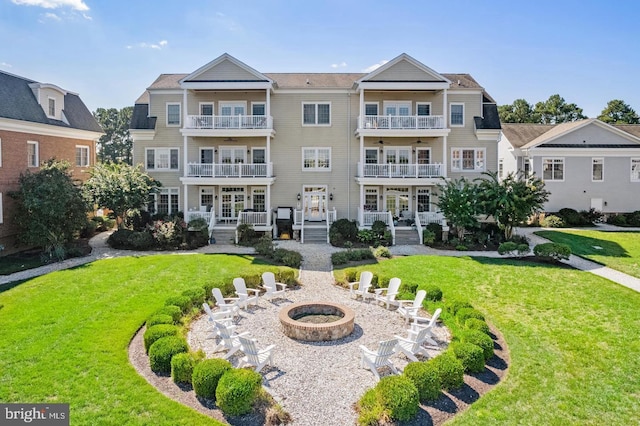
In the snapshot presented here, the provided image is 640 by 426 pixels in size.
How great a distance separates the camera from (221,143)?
90.0 ft

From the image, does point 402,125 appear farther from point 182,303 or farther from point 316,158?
point 182,303

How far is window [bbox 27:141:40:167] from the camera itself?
23031 millimetres

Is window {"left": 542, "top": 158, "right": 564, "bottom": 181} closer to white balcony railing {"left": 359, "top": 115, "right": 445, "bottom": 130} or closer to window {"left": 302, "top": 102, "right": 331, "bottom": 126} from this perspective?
white balcony railing {"left": 359, "top": 115, "right": 445, "bottom": 130}

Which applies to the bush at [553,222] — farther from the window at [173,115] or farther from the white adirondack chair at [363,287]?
the window at [173,115]

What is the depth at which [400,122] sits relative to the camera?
1032 inches

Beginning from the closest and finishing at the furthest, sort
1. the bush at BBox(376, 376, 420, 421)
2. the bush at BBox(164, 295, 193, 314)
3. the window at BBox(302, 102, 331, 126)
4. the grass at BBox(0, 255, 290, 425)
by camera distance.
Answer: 1. the bush at BBox(376, 376, 420, 421)
2. the grass at BBox(0, 255, 290, 425)
3. the bush at BBox(164, 295, 193, 314)
4. the window at BBox(302, 102, 331, 126)

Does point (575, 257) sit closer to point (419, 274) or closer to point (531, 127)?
point (419, 274)

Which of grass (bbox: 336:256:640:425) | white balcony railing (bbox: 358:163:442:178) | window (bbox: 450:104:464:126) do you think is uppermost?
window (bbox: 450:104:464:126)

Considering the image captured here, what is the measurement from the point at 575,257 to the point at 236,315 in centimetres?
1686

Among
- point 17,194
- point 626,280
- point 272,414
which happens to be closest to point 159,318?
A: point 272,414

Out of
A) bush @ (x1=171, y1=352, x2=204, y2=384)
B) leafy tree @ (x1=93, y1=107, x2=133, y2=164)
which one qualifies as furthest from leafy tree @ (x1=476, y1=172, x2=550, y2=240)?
leafy tree @ (x1=93, y1=107, x2=133, y2=164)

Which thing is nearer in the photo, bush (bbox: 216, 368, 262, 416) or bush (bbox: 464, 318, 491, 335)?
bush (bbox: 216, 368, 262, 416)

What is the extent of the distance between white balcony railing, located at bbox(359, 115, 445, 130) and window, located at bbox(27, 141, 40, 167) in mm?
19156

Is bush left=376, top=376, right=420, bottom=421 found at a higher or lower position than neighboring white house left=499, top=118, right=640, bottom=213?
lower
